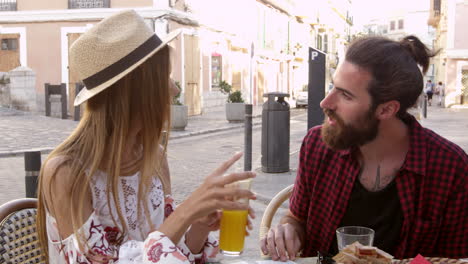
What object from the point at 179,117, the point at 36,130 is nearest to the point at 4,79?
the point at 36,130

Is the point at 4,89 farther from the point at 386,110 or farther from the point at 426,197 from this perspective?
the point at 426,197

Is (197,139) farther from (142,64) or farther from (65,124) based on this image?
(142,64)

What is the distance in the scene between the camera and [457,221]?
2156mm

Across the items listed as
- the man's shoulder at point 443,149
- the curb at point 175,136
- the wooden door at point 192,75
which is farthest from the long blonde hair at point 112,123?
the wooden door at point 192,75

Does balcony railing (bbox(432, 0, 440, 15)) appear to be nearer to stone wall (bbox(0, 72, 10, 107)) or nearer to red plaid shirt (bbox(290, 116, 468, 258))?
stone wall (bbox(0, 72, 10, 107))

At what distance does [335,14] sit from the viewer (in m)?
62.0

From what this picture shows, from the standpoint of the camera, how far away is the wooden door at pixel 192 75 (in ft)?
71.8

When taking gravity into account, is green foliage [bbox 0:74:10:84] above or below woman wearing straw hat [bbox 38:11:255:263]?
above

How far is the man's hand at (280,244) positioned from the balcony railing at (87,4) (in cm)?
1982

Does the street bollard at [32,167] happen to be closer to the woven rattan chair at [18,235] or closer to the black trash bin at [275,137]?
the woven rattan chair at [18,235]

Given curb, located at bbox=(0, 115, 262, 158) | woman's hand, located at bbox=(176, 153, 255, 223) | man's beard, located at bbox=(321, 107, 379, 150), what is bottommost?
curb, located at bbox=(0, 115, 262, 158)

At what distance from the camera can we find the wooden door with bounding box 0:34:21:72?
21.7m

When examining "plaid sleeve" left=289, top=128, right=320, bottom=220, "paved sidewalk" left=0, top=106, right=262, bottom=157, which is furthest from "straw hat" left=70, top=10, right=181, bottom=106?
"paved sidewalk" left=0, top=106, right=262, bottom=157

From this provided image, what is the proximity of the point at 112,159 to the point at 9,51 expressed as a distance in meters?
21.8
